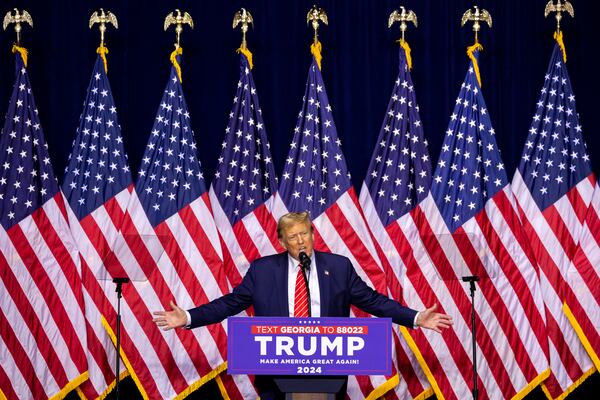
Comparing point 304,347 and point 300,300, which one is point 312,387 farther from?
point 300,300

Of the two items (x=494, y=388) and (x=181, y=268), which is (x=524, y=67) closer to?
(x=494, y=388)

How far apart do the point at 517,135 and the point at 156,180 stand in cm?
293

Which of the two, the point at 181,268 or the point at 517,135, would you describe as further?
the point at 517,135

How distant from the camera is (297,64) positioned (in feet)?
25.2

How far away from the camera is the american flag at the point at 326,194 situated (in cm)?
695

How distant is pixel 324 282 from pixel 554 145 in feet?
9.77

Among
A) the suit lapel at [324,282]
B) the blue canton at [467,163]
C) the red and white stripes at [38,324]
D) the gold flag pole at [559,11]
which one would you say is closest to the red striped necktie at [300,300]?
the suit lapel at [324,282]

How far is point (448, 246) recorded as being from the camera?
22.7ft

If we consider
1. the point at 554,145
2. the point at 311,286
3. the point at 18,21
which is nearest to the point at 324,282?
the point at 311,286

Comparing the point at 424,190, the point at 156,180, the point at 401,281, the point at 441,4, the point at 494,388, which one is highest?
the point at 441,4

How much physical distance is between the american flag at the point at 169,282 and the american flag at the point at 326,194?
65cm

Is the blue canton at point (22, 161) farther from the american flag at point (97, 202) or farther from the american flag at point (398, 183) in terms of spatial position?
the american flag at point (398, 183)

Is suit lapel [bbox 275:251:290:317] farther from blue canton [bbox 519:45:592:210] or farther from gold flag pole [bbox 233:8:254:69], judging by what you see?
blue canton [bbox 519:45:592:210]

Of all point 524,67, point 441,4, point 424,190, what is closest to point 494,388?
point 424,190
